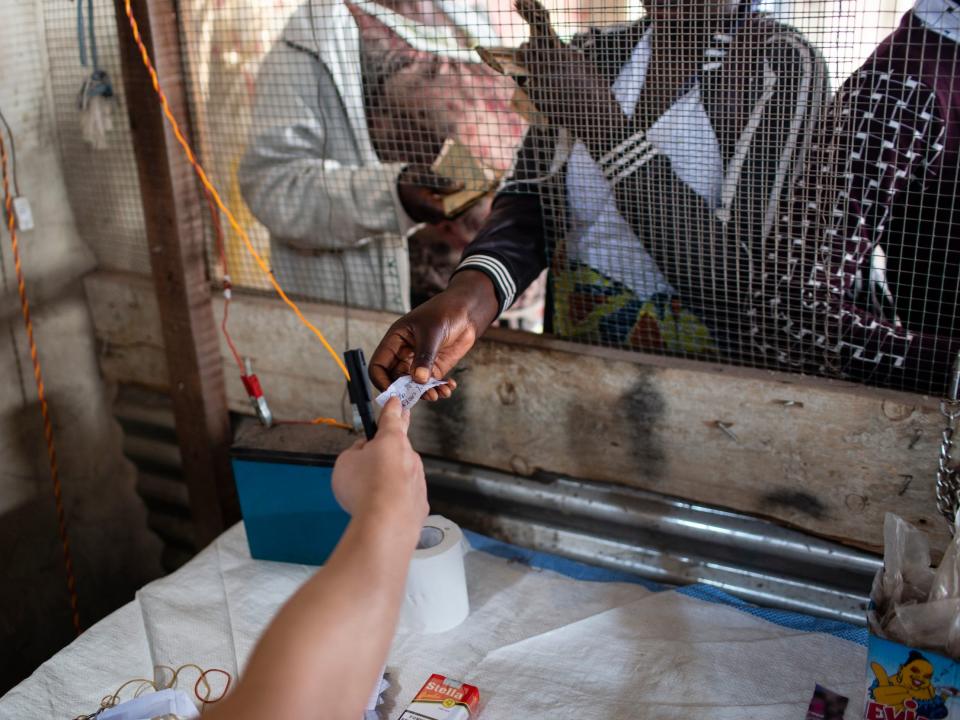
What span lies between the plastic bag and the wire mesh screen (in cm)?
37

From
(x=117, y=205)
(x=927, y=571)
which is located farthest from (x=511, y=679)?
(x=117, y=205)

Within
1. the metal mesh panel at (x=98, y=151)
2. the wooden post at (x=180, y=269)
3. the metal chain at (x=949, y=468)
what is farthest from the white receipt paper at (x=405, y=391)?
the metal mesh panel at (x=98, y=151)

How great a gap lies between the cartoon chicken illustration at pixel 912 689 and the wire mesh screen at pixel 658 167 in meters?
0.51

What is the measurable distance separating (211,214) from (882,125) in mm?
1268

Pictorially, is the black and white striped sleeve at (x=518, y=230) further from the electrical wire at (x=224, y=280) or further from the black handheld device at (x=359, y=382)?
the electrical wire at (x=224, y=280)

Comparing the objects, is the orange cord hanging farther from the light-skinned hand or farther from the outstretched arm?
the outstretched arm

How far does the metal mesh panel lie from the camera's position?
1.89m

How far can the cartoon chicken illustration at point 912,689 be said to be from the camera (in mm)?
934

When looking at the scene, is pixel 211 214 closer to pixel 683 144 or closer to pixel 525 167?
pixel 525 167

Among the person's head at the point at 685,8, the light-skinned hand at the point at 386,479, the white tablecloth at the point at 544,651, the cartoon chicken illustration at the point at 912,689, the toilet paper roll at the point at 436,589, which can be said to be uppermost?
the person's head at the point at 685,8

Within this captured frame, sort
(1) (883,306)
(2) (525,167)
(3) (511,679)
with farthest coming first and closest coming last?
(2) (525,167) < (1) (883,306) < (3) (511,679)

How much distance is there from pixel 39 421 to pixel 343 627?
1.59 metres

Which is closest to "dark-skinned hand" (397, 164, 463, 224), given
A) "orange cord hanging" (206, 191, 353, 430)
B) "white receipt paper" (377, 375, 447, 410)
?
"orange cord hanging" (206, 191, 353, 430)

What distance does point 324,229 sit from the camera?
181 cm
